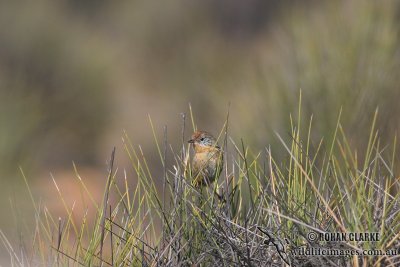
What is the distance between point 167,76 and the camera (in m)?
15.7

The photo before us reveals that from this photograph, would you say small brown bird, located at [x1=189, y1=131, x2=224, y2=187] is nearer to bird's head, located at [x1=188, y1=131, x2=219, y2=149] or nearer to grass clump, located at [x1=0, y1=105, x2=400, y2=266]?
bird's head, located at [x1=188, y1=131, x2=219, y2=149]

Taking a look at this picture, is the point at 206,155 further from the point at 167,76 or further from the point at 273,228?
the point at 167,76

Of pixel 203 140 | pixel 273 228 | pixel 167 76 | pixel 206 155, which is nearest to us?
pixel 273 228

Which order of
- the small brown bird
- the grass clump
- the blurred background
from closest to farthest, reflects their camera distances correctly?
the grass clump, the small brown bird, the blurred background

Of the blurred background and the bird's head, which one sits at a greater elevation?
the bird's head

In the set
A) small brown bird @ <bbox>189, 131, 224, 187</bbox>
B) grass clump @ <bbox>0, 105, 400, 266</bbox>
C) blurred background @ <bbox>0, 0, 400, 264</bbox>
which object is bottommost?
blurred background @ <bbox>0, 0, 400, 264</bbox>

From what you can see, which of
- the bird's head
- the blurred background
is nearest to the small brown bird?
the bird's head

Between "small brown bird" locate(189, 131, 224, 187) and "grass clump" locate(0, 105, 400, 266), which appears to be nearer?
"grass clump" locate(0, 105, 400, 266)

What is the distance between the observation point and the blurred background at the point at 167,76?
5.29m

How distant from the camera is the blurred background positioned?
17.4ft

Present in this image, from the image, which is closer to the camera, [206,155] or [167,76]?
[206,155]

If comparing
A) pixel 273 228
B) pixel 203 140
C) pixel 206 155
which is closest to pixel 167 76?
pixel 203 140

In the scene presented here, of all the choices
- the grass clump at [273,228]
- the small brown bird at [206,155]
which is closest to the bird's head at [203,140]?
the small brown bird at [206,155]

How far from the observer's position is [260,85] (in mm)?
5711
